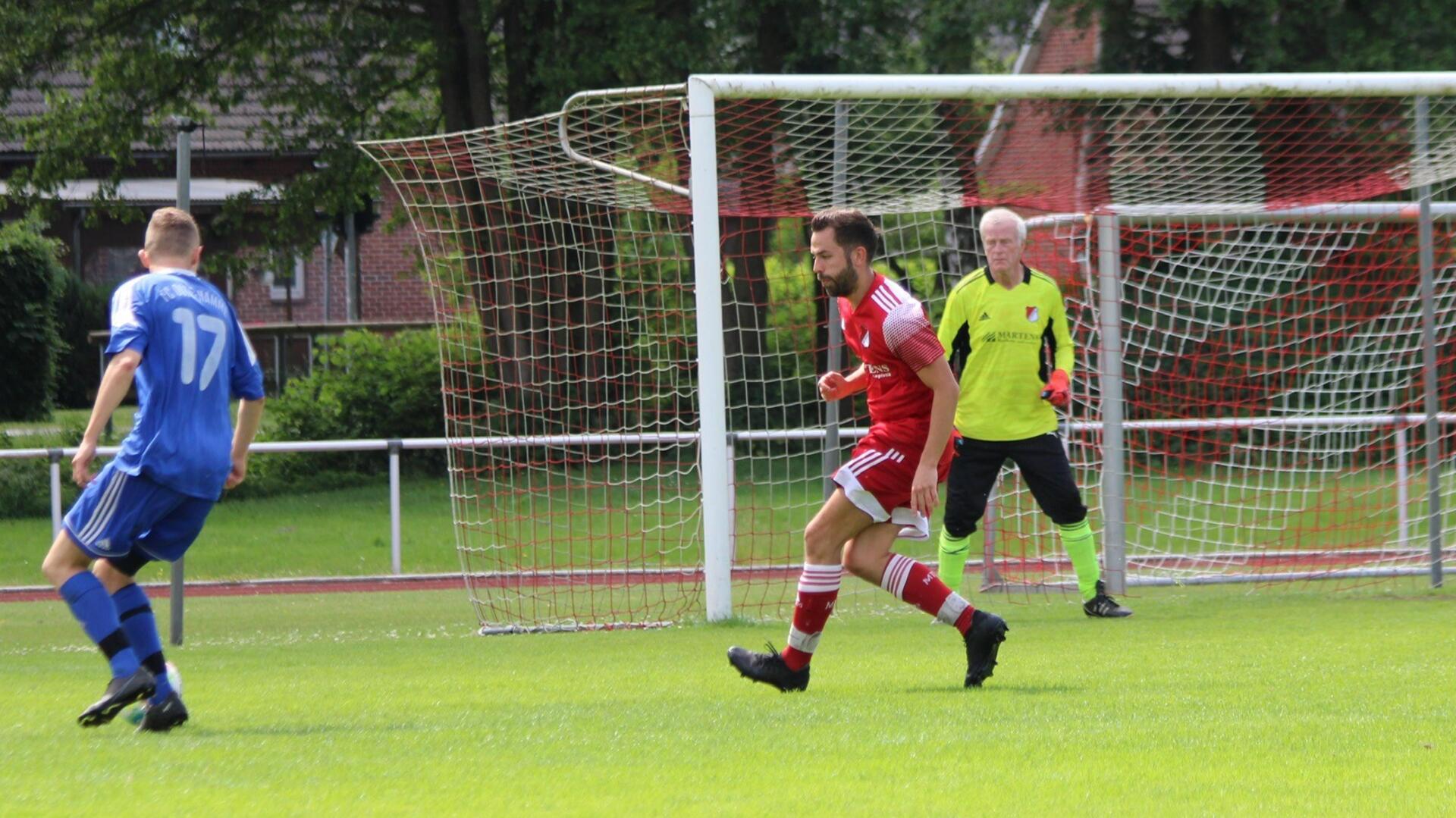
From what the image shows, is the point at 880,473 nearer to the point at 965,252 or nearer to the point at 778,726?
the point at 778,726

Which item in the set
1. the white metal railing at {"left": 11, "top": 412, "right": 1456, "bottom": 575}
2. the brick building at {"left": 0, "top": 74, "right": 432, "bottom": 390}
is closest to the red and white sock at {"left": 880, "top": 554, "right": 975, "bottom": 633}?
the white metal railing at {"left": 11, "top": 412, "right": 1456, "bottom": 575}

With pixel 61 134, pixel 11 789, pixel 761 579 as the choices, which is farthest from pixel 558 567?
pixel 61 134

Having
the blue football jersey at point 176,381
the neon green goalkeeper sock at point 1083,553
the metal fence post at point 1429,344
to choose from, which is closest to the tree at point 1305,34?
the metal fence post at point 1429,344

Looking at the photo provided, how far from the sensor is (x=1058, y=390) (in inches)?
332

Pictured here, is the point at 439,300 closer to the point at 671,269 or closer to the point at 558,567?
the point at 558,567

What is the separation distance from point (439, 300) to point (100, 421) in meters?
4.82

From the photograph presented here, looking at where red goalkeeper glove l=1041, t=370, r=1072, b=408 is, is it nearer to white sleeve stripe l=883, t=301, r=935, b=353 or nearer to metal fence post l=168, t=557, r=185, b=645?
white sleeve stripe l=883, t=301, r=935, b=353

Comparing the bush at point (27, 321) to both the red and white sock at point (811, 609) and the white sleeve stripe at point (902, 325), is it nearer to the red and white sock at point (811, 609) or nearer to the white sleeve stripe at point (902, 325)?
the red and white sock at point (811, 609)

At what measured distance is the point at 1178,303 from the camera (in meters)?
14.7

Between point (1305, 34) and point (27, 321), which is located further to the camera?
point (27, 321)

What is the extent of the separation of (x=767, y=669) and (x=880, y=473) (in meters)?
0.82

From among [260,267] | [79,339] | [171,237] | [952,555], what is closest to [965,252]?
[952,555]

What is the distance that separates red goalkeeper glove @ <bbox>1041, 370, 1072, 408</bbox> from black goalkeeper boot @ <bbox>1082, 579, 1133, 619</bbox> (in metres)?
1.16

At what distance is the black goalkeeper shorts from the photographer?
28.3 feet
